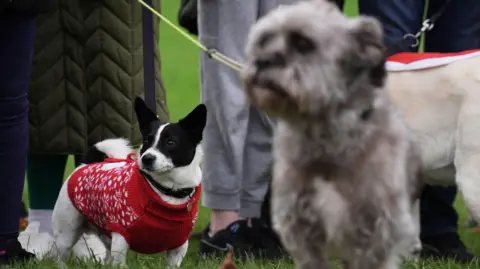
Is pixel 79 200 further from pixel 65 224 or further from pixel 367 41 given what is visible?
pixel 367 41

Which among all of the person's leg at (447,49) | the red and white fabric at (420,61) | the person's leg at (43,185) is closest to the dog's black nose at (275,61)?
the red and white fabric at (420,61)

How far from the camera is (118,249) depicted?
478cm

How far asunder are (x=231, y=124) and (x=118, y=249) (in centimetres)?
79

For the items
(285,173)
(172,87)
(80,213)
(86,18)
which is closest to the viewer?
(285,173)

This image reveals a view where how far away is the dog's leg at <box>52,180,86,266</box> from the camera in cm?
510

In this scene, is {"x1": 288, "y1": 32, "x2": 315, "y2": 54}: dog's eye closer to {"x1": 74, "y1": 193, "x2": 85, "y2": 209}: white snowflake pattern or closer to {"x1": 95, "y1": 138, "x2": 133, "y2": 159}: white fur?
{"x1": 74, "y1": 193, "x2": 85, "y2": 209}: white snowflake pattern

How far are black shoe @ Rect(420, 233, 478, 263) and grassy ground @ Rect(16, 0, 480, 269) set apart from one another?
10.7 inches

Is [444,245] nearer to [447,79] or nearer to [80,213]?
[447,79]

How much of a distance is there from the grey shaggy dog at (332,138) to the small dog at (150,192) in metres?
1.91

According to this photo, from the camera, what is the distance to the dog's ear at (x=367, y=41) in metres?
2.71

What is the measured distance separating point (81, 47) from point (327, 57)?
331cm

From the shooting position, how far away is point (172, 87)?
12.9m

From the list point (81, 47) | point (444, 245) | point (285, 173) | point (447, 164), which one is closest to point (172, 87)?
point (81, 47)

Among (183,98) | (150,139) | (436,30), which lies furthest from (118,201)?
(183,98)
